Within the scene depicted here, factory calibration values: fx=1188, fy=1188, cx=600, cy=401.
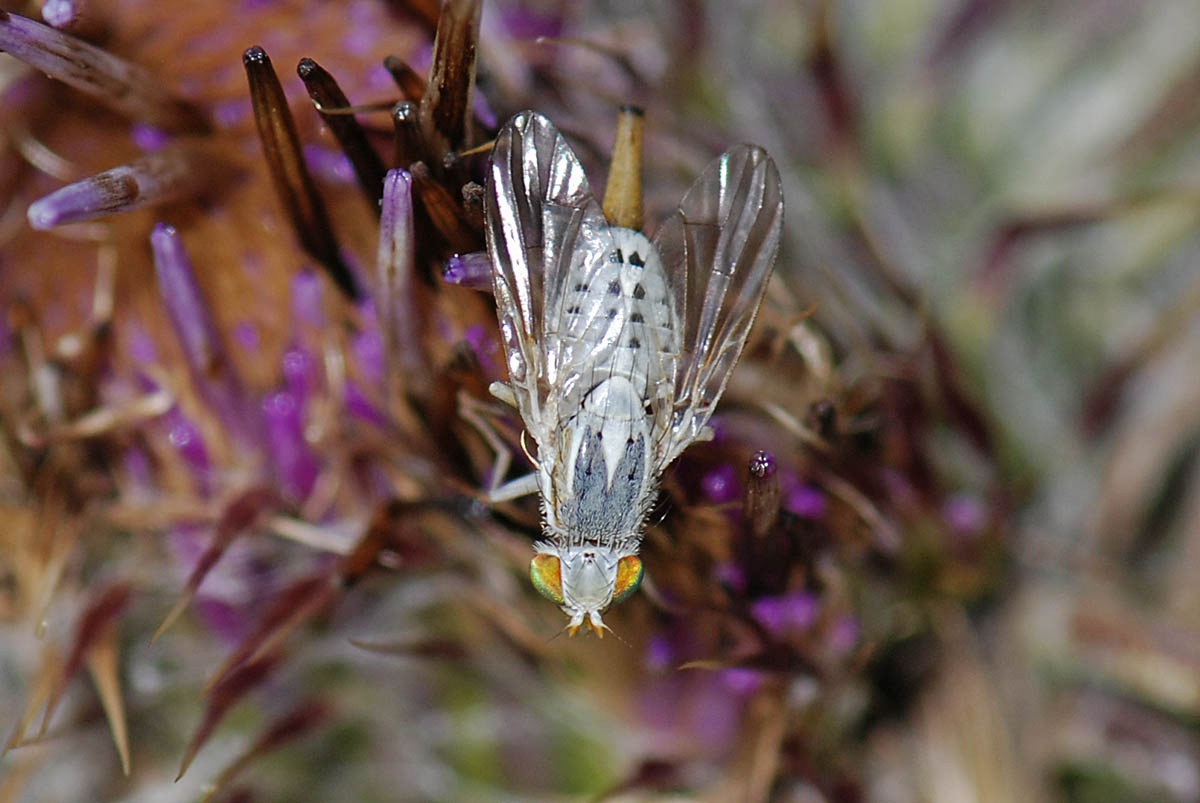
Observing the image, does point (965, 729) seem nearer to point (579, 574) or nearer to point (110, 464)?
point (579, 574)

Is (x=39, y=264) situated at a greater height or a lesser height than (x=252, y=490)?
greater

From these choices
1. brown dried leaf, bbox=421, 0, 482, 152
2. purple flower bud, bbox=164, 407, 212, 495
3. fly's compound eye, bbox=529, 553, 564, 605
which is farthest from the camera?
purple flower bud, bbox=164, 407, 212, 495

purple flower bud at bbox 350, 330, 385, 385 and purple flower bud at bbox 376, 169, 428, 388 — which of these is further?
purple flower bud at bbox 350, 330, 385, 385

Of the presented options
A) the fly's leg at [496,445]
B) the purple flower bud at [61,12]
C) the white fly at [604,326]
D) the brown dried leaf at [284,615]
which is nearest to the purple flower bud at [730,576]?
the white fly at [604,326]

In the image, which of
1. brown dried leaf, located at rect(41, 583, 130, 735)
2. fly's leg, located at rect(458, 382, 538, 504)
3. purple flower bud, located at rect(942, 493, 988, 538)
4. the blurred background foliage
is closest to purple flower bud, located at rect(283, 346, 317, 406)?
the blurred background foliage

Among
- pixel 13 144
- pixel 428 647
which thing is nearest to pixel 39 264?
pixel 13 144

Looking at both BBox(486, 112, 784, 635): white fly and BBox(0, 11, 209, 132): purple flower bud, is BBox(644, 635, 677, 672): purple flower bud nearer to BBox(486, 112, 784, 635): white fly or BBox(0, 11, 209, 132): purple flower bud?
BBox(486, 112, 784, 635): white fly
